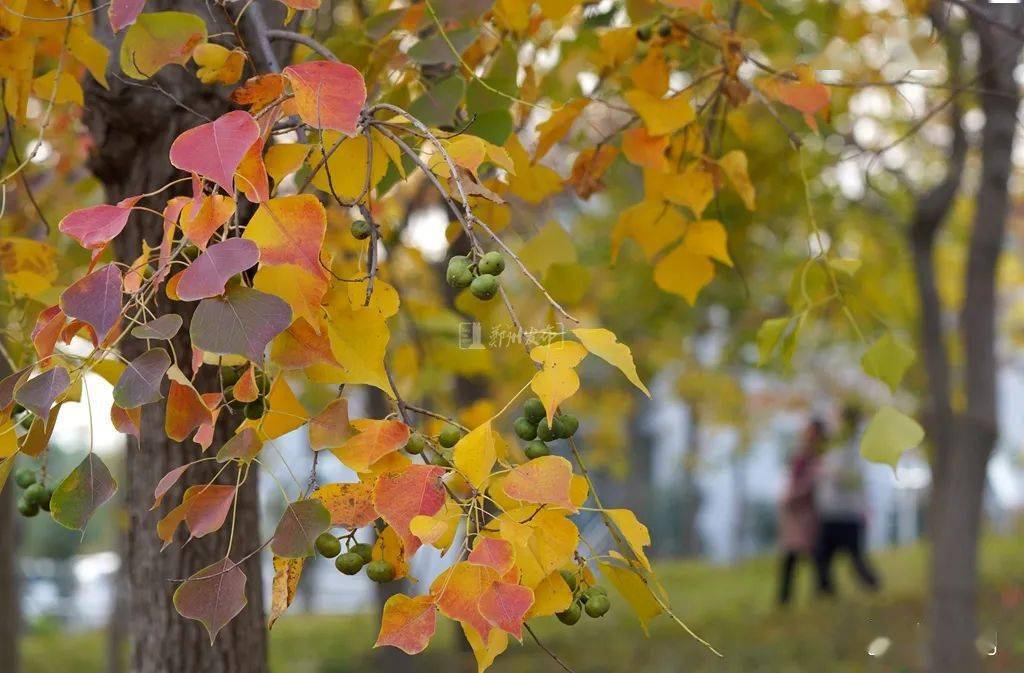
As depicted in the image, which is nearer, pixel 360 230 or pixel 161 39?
pixel 360 230

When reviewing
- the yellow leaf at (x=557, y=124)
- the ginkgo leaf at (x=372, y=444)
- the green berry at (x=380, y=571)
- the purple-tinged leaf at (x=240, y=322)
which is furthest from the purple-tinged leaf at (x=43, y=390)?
the yellow leaf at (x=557, y=124)

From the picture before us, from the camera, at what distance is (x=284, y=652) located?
7977mm

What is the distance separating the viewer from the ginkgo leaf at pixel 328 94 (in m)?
1.14

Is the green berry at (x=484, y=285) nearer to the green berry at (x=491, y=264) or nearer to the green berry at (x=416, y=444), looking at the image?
the green berry at (x=491, y=264)

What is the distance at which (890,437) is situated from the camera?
149 cm

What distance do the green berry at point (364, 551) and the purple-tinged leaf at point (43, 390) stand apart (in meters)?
0.36

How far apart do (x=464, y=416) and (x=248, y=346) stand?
1664 millimetres

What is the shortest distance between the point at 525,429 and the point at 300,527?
0.89ft

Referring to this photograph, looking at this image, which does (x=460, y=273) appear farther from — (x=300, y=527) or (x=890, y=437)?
(x=890, y=437)

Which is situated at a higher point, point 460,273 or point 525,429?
point 460,273

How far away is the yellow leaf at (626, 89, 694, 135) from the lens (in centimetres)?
169

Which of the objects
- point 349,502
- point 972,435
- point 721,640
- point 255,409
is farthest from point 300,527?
point 721,640

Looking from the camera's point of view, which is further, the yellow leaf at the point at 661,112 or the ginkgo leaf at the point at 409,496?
the yellow leaf at the point at 661,112

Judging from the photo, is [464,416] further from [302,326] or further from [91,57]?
[302,326]
